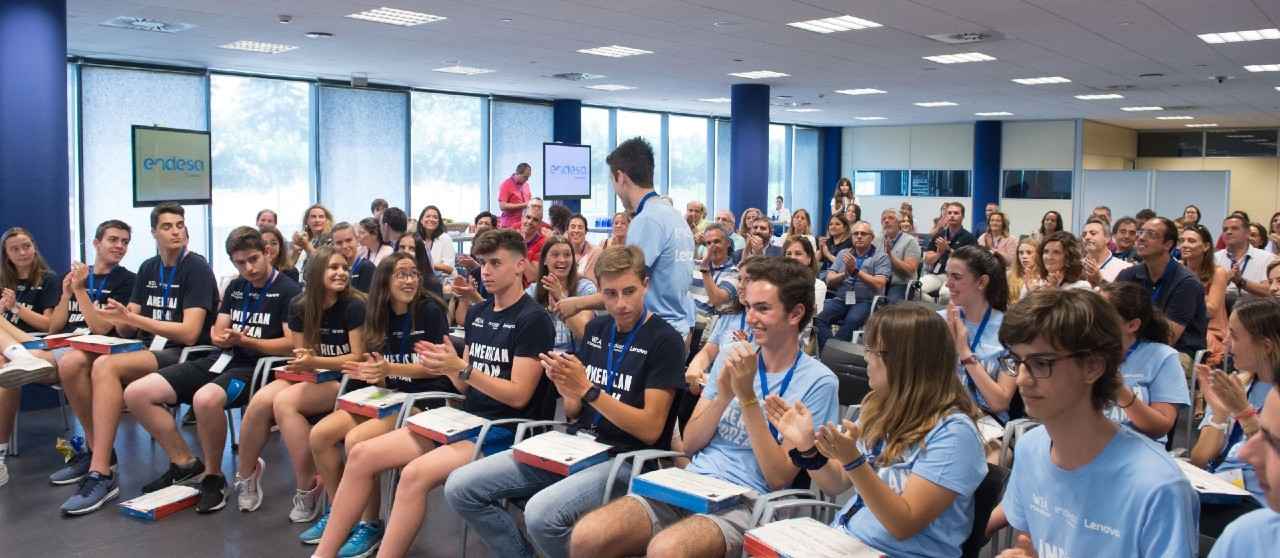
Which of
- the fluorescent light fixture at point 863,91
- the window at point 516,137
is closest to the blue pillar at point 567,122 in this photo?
the window at point 516,137

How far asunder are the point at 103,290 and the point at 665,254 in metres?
3.38

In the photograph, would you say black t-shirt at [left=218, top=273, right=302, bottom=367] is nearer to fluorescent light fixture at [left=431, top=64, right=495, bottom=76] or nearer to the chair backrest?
the chair backrest

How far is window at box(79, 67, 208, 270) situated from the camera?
11078 mm

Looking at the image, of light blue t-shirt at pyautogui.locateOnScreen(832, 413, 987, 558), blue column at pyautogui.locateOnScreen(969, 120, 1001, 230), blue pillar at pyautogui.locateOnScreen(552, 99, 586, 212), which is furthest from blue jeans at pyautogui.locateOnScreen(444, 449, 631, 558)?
blue column at pyautogui.locateOnScreen(969, 120, 1001, 230)

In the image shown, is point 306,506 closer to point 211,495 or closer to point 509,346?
point 211,495

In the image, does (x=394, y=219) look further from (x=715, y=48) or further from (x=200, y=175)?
(x=715, y=48)

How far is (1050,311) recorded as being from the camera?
1.79 metres

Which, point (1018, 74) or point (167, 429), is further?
point (1018, 74)

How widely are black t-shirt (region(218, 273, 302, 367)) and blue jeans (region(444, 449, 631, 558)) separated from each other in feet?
6.15

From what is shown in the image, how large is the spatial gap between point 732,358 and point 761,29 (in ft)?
23.2

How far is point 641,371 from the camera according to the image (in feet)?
10.5

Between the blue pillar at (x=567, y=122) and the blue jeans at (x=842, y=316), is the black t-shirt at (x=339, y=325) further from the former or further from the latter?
the blue pillar at (x=567, y=122)

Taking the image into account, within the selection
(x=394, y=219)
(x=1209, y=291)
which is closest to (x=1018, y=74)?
(x=1209, y=291)

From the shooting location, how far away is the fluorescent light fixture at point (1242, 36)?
29.7ft
